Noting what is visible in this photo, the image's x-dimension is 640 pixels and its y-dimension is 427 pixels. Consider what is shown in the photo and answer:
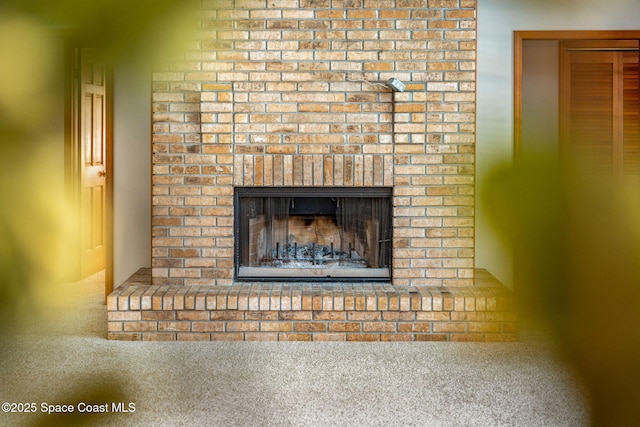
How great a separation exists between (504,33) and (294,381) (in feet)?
6.86

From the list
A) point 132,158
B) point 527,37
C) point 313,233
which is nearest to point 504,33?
point 527,37

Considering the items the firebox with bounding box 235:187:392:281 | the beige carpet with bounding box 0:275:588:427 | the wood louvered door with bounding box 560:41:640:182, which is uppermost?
the wood louvered door with bounding box 560:41:640:182

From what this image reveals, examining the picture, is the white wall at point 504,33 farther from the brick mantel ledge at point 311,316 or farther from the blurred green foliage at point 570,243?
the brick mantel ledge at point 311,316

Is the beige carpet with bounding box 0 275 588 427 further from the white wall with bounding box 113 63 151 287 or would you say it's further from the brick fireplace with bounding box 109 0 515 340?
the white wall with bounding box 113 63 151 287

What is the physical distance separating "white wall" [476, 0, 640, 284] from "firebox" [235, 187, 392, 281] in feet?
2.15

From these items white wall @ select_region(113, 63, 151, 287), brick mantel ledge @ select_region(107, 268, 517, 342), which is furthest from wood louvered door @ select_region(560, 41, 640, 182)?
white wall @ select_region(113, 63, 151, 287)

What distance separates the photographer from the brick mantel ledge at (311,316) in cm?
260

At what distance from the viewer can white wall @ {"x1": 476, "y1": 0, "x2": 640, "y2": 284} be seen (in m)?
3.13

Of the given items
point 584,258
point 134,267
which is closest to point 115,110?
point 134,267

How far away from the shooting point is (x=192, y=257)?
2.75 metres

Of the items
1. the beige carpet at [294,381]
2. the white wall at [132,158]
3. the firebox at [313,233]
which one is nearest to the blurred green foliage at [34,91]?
the beige carpet at [294,381]

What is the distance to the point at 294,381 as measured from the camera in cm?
211

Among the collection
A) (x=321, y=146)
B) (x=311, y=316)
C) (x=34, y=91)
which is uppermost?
(x=321, y=146)

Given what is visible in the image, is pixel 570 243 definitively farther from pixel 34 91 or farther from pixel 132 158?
pixel 34 91
